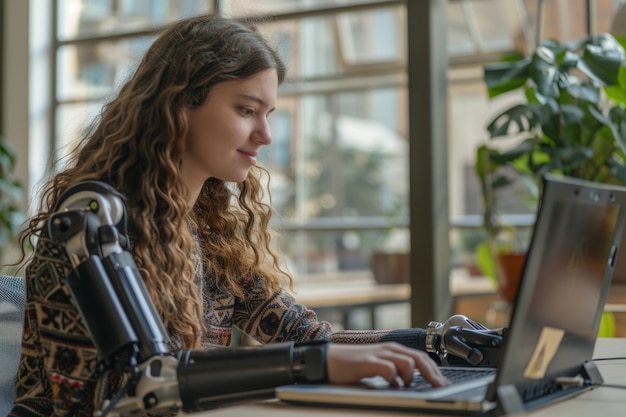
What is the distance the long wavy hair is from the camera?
56.6 inches

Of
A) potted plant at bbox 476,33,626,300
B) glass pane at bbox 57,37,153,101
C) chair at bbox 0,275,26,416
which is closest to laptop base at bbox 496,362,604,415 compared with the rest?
chair at bbox 0,275,26,416

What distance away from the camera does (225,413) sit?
106 cm

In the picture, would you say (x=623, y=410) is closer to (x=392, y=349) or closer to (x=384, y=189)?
(x=392, y=349)

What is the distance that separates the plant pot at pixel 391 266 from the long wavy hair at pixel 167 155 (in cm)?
266

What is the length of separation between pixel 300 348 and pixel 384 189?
3.47m

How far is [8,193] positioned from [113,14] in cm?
124

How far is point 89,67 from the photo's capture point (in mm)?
5434

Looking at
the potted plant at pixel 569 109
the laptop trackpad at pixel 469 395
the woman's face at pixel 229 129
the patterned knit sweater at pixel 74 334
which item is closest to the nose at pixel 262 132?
the woman's face at pixel 229 129

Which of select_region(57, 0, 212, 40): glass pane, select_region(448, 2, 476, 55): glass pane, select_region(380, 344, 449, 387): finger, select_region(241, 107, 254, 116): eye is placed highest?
select_region(57, 0, 212, 40): glass pane

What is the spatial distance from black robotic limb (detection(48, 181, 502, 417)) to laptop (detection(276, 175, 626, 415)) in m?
0.04

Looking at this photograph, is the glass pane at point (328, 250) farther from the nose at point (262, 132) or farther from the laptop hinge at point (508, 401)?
the laptop hinge at point (508, 401)

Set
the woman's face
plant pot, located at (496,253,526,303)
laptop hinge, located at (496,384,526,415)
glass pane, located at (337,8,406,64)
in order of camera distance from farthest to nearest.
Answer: glass pane, located at (337,8,406,64)
plant pot, located at (496,253,526,303)
the woman's face
laptop hinge, located at (496,384,526,415)

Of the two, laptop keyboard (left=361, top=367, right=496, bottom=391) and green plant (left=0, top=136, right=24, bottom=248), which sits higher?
green plant (left=0, top=136, right=24, bottom=248)

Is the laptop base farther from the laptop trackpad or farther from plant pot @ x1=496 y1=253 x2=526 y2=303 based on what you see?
plant pot @ x1=496 y1=253 x2=526 y2=303
